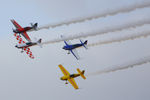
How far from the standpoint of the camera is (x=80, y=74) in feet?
149

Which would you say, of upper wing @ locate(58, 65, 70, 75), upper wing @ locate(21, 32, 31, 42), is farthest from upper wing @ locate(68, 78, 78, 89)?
upper wing @ locate(21, 32, 31, 42)

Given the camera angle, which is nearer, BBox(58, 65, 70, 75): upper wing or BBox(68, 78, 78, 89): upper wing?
BBox(68, 78, 78, 89): upper wing

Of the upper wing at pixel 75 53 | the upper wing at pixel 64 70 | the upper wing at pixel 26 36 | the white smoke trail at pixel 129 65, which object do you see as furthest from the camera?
the upper wing at pixel 64 70

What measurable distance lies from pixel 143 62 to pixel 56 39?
1378 cm

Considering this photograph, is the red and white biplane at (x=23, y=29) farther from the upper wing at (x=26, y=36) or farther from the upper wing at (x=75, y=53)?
the upper wing at (x=75, y=53)

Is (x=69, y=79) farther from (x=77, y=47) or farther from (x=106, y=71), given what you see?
(x=106, y=71)

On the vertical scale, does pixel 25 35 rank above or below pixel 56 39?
above

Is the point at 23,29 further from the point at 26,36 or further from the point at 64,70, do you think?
the point at 64,70

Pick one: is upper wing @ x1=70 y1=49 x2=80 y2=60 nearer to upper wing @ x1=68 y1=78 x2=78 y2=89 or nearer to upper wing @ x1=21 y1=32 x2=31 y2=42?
upper wing @ x1=68 y1=78 x2=78 y2=89

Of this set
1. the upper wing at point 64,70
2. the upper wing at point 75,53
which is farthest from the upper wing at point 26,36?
the upper wing at point 75,53

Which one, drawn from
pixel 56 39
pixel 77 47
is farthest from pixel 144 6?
pixel 77 47

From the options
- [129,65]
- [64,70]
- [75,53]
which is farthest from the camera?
[64,70]

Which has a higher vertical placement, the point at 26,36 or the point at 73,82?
the point at 26,36

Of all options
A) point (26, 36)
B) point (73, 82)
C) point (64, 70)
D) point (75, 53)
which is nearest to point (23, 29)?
point (26, 36)
